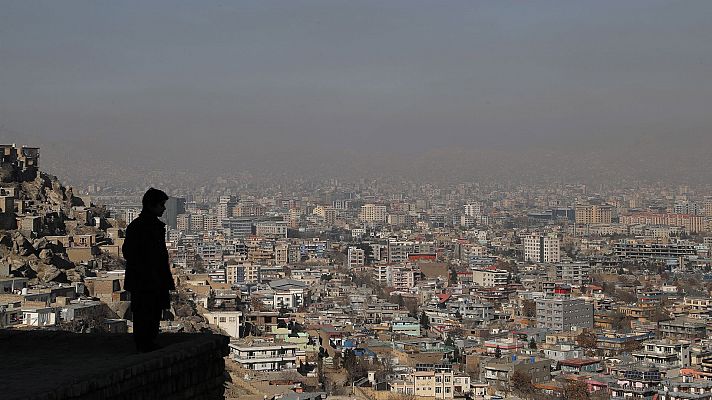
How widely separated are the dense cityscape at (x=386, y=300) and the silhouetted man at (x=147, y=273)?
521 centimetres

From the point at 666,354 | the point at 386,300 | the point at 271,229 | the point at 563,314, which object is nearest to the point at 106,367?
the point at 666,354

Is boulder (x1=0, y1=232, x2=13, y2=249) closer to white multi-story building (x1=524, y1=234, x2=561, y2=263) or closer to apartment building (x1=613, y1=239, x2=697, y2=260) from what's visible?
apartment building (x1=613, y1=239, x2=697, y2=260)

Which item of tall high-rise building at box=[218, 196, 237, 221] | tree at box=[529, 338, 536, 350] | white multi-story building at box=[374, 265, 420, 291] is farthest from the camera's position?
tall high-rise building at box=[218, 196, 237, 221]

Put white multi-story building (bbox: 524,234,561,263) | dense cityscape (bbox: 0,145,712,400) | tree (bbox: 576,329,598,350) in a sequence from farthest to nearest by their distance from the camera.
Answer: white multi-story building (bbox: 524,234,561,263) → tree (bbox: 576,329,598,350) → dense cityscape (bbox: 0,145,712,400)

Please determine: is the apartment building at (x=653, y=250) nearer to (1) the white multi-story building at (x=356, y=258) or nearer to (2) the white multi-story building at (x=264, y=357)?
(1) the white multi-story building at (x=356, y=258)

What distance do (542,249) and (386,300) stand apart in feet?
74.1

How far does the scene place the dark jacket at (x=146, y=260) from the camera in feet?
10.3

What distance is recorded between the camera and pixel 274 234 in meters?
67.2

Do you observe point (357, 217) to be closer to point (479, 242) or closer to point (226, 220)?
point (226, 220)

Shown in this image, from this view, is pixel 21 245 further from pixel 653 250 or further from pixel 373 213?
pixel 373 213

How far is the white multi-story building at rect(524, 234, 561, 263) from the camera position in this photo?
5744cm

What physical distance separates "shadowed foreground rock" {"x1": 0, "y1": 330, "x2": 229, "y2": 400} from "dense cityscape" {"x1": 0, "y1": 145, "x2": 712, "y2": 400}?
197 inches

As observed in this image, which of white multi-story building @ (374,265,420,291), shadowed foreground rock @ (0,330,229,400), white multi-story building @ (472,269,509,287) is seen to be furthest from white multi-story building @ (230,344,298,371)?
white multi-story building @ (472,269,509,287)

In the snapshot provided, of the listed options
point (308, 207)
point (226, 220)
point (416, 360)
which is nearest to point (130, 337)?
point (416, 360)
